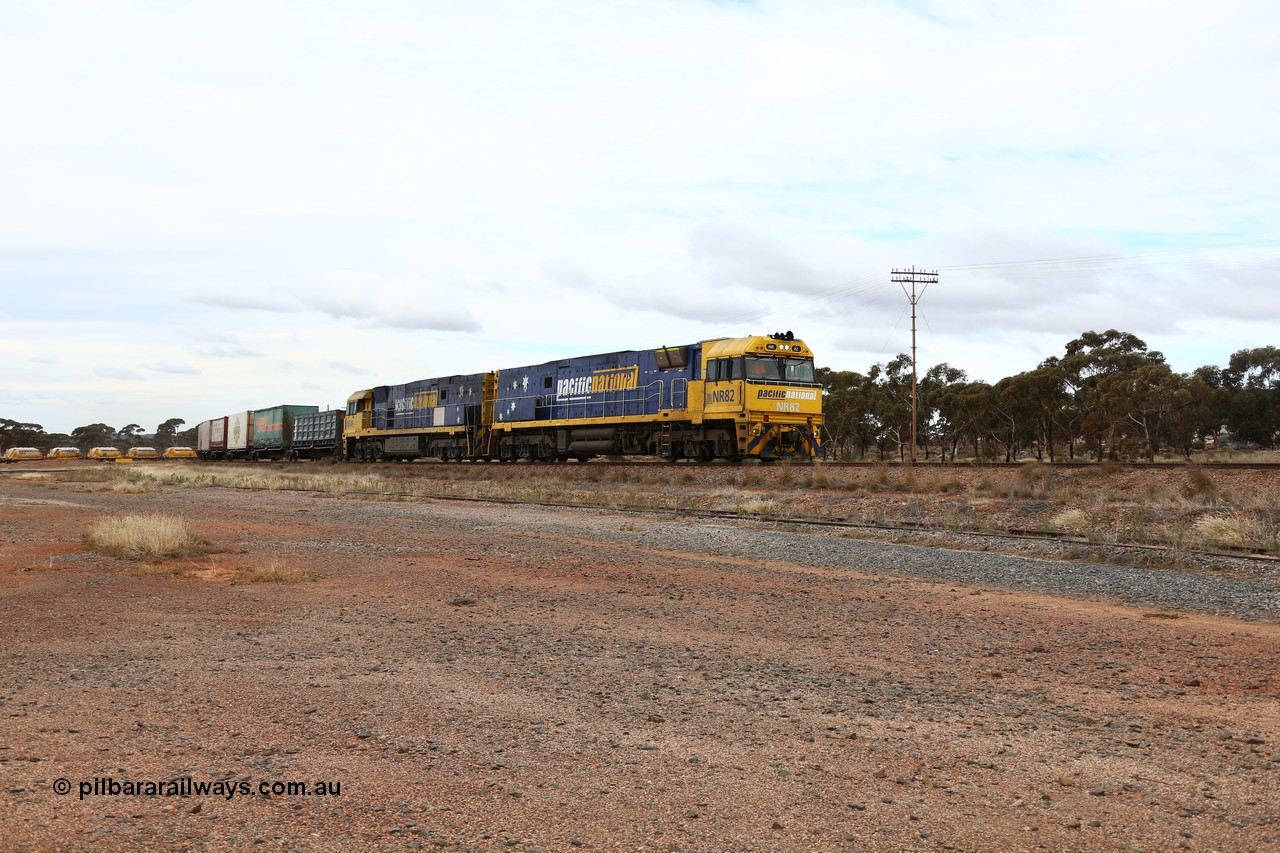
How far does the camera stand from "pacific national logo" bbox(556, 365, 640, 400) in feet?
104

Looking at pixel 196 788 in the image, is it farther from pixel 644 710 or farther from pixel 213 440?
pixel 213 440

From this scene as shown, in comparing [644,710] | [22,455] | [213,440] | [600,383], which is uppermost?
[600,383]

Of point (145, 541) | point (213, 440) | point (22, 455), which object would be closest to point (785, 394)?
point (145, 541)

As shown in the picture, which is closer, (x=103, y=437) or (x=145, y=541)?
(x=145, y=541)

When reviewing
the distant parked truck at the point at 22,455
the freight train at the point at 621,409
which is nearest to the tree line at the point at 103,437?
the distant parked truck at the point at 22,455

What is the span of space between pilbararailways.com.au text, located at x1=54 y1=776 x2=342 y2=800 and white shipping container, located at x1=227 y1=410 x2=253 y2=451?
64.8 metres

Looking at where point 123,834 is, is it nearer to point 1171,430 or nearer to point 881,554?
point 881,554

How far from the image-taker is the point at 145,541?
13.9 m

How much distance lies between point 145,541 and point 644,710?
1071 centimetres

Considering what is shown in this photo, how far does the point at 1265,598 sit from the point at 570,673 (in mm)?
7904

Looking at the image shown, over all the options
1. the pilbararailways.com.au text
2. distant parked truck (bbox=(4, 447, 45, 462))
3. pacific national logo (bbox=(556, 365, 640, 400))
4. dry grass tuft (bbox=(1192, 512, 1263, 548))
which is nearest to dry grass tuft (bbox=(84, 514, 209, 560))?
the pilbararailways.com.au text

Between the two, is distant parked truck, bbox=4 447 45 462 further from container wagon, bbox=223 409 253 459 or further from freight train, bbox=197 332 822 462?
freight train, bbox=197 332 822 462

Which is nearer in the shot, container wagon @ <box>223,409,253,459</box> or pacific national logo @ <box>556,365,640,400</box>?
pacific national logo @ <box>556,365,640,400</box>

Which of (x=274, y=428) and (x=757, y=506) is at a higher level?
(x=274, y=428)
